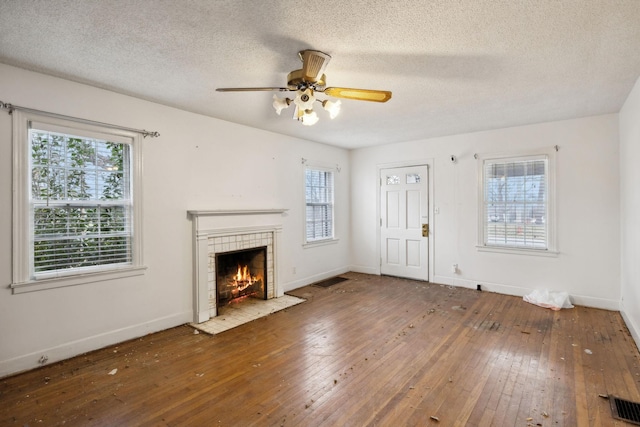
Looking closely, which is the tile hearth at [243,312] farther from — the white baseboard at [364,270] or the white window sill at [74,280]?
the white baseboard at [364,270]

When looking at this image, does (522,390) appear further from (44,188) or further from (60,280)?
(44,188)

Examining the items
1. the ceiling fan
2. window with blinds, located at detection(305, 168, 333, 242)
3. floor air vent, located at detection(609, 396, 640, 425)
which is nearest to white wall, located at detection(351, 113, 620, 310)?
window with blinds, located at detection(305, 168, 333, 242)

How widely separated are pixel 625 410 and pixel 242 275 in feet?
14.2

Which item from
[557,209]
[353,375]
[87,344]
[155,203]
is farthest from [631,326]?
[87,344]

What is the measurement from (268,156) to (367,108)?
181 centimetres

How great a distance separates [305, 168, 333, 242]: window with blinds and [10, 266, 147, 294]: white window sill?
289cm

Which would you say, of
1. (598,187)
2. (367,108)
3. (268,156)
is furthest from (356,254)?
(598,187)

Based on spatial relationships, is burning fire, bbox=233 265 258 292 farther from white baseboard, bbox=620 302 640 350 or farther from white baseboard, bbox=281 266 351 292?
white baseboard, bbox=620 302 640 350

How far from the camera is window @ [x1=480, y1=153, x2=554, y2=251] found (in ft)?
15.3

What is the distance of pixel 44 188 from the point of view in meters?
2.90

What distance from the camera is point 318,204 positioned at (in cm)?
602

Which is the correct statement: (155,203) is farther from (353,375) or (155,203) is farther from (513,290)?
(513,290)

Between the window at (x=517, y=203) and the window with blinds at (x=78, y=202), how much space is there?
507cm

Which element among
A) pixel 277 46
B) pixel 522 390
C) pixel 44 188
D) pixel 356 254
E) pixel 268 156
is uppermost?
pixel 277 46
